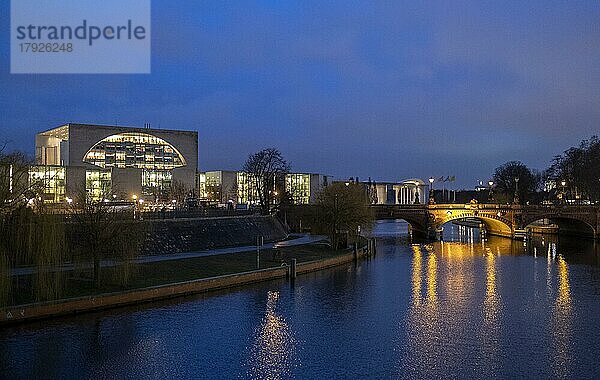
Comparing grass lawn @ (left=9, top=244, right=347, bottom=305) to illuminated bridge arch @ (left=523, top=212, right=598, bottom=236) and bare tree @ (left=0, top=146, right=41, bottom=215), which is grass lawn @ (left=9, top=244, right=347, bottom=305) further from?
illuminated bridge arch @ (left=523, top=212, right=598, bottom=236)

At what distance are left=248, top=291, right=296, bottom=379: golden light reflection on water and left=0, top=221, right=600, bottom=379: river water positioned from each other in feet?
0.19

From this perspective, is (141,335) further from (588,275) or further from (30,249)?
(588,275)

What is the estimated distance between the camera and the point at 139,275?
39750 millimetres

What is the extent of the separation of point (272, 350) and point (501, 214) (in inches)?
3370

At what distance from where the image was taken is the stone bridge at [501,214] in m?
101

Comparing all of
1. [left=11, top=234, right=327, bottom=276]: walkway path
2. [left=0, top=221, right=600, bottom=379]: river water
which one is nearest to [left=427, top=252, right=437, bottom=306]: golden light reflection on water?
[left=0, top=221, right=600, bottom=379]: river water

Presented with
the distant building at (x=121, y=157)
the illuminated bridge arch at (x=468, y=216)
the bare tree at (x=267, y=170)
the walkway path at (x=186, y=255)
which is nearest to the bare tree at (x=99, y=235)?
the walkway path at (x=186, y=255)

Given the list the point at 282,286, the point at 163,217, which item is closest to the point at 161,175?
the point at 163,217

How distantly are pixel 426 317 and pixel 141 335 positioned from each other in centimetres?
1581

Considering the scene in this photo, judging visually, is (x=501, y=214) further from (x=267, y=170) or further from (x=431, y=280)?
(x=431, y=280)

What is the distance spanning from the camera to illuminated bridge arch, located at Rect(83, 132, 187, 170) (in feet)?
454

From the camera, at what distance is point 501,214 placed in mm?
105312

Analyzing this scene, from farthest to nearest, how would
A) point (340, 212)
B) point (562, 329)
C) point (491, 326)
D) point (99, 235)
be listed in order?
point (340, 212)
point (99, 235)
point (491, 326)
point (562, 329)

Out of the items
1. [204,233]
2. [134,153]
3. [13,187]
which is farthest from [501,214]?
[13,187]
